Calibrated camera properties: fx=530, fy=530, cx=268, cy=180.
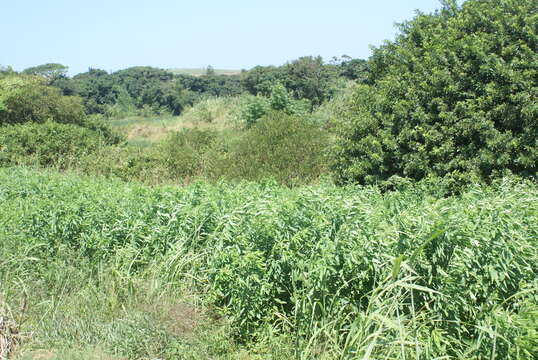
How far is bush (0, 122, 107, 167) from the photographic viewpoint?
12898 mm

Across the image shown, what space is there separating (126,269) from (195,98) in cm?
3514

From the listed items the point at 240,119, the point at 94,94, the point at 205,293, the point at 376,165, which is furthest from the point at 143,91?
the point at 205,293

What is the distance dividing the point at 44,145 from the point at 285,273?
11.0 meters

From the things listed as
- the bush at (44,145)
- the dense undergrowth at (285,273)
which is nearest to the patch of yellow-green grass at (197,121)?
the bush at (44,145)

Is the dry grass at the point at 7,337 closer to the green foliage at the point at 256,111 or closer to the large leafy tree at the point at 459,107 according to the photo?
the large leafy tree at the point at 459,107

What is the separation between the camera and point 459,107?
22.4 feet

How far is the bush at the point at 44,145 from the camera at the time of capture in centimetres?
1290

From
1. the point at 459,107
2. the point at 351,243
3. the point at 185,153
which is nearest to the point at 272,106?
the point at 185,153

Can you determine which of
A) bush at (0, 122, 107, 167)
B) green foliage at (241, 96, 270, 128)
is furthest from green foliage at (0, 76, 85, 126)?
green foliage at (241, 96, 270, 128)

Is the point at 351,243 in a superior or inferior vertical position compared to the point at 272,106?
inferior

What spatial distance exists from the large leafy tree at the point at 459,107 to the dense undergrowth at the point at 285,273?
152 cm

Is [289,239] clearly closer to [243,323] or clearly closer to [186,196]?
[243,323]

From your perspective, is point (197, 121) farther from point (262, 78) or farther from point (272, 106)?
point (262, 78)

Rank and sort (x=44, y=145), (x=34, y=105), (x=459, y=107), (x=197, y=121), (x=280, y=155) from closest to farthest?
1. (x=459, y=107)
2. (x=280, y=155)
3. (x=44, y=145)
4. (x=34, y=105)
5. (x=197, y=121)
